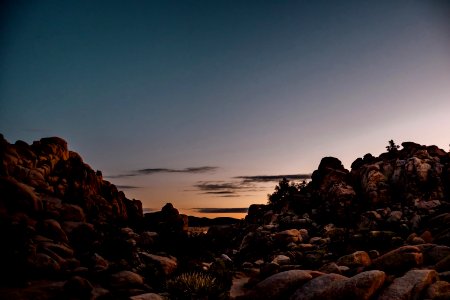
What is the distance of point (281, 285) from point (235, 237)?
103ft

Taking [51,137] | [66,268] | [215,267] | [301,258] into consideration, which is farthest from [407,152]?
[51,137]

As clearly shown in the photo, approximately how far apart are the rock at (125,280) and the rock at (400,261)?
12426 mm

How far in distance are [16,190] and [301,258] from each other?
22.3m

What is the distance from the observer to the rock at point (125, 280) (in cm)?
1577

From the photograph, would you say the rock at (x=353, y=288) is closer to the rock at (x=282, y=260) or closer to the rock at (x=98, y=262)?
the rock at (x=282, y=260)

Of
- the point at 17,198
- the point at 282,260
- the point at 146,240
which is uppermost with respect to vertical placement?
the point at 17,198

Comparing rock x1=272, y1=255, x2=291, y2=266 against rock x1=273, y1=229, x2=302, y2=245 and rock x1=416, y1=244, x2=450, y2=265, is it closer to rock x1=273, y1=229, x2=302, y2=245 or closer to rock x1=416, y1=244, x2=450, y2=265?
rock x1=273, y1=229, x2=302, y2=245

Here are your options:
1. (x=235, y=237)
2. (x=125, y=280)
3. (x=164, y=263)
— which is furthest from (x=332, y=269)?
(x=235, y=237)

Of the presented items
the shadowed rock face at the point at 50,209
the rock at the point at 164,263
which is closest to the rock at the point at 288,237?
the rock at the point at 164,263

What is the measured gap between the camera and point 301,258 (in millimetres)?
23328

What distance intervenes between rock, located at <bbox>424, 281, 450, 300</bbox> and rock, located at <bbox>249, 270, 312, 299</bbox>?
501cm

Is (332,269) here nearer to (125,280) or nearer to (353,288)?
(353,288)

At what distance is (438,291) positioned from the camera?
10.9 m

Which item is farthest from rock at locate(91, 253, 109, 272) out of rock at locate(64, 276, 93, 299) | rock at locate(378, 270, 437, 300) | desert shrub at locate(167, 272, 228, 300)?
rock at locate(378, 270, 437, 300)
